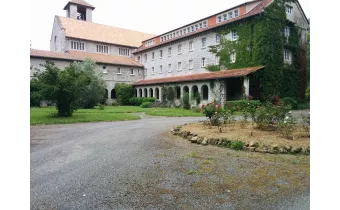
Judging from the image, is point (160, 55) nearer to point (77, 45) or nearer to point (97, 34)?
point (97, 34)

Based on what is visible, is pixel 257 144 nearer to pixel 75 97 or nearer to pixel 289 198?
pixel 289 198

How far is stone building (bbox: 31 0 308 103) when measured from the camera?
2150 cm

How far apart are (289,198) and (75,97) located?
1315cm

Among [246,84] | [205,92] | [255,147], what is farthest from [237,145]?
[205,92]

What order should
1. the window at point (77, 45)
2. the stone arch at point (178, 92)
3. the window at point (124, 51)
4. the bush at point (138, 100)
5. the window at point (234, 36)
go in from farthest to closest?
1. the window at point (124, 51)
2. the window at point (77, 45)
3. the bush at point (138, 100)
4. the stone arch at point (178, 92)
5. the window at point (234, 36)

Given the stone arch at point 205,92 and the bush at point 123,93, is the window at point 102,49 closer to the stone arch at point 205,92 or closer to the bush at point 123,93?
the bush at point 123,93

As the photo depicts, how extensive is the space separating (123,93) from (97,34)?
8.93 meters

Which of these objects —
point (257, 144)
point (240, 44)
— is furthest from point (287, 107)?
point (240, 44)

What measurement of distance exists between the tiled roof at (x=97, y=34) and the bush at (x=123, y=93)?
6547 mm

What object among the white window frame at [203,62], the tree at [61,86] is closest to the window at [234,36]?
the white window frame at [203,62]

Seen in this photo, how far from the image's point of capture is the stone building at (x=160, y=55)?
70.5ft

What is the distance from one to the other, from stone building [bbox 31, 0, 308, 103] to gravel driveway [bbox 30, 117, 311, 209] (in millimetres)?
14251

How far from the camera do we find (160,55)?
1299 inches
